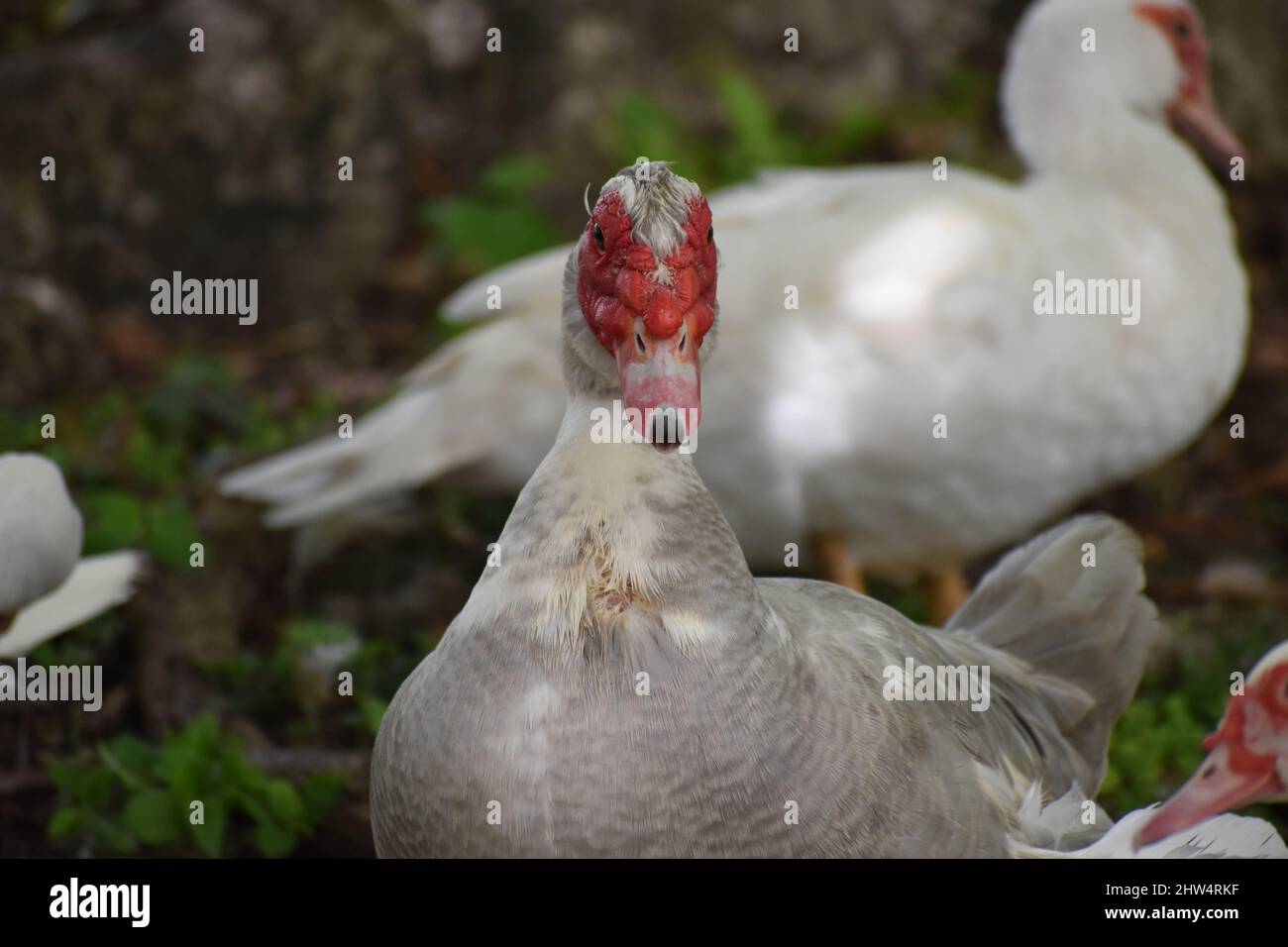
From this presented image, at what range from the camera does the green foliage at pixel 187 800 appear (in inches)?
126

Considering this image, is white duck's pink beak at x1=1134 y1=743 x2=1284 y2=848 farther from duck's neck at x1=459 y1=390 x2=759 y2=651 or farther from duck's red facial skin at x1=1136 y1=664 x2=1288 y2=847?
duck's neck at x1=459 y1=390 x2=759 y2=651

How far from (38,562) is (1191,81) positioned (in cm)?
327

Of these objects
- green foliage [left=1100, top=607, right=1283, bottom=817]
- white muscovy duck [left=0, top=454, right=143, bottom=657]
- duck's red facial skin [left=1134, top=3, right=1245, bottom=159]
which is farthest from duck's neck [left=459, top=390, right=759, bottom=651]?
duck's red facial skin [left=1134, top=3, right=1245, bottom=159]

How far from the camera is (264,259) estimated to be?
5.84 metres

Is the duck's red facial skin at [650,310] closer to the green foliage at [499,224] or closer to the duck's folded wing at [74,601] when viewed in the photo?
the duck's folded wing at [74,601]

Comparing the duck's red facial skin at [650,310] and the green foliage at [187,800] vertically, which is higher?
the duck's red facial skin at [650,310]

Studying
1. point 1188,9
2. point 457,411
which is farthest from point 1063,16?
point 457,411

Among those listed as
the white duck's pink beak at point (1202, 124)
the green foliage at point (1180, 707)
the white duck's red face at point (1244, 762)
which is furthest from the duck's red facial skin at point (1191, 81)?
the white duck's red face at point (1244, 762)

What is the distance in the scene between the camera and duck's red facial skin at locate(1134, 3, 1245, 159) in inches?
176

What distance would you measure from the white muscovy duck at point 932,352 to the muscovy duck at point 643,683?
149 cm

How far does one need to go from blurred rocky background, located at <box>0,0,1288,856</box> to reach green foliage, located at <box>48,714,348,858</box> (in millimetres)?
835
